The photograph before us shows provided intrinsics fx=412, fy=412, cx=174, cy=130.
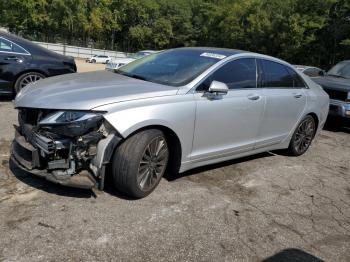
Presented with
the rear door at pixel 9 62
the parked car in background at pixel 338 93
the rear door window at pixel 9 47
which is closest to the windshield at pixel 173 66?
the rear door at pixel 9 62

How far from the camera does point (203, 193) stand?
15.1ft

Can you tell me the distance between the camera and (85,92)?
4.04 metres

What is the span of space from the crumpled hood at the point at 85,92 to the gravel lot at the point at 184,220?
0.92 metres

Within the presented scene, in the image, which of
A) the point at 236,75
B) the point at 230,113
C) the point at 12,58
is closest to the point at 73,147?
the point at 230,113

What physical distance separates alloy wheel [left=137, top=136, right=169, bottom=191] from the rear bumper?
20.6 inches

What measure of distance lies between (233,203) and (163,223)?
0.98 meters

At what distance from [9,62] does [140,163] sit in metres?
5.12

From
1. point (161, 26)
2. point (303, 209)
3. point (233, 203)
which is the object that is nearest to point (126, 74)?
point (233, 203)

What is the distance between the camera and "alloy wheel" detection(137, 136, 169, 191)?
412 centimetres

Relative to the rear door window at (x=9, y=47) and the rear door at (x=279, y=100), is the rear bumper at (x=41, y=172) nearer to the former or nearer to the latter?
the rear door at (x=279, y=100)

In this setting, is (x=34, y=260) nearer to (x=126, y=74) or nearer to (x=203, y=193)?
(x=203, y=193)

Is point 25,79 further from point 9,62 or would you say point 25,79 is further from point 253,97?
point 253,97

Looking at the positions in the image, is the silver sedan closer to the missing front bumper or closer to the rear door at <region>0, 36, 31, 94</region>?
the missing front bumper

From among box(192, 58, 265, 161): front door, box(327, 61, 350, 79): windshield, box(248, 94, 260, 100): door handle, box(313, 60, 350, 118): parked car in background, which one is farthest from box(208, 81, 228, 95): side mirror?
box(327, 61, 350, 79): windshield
